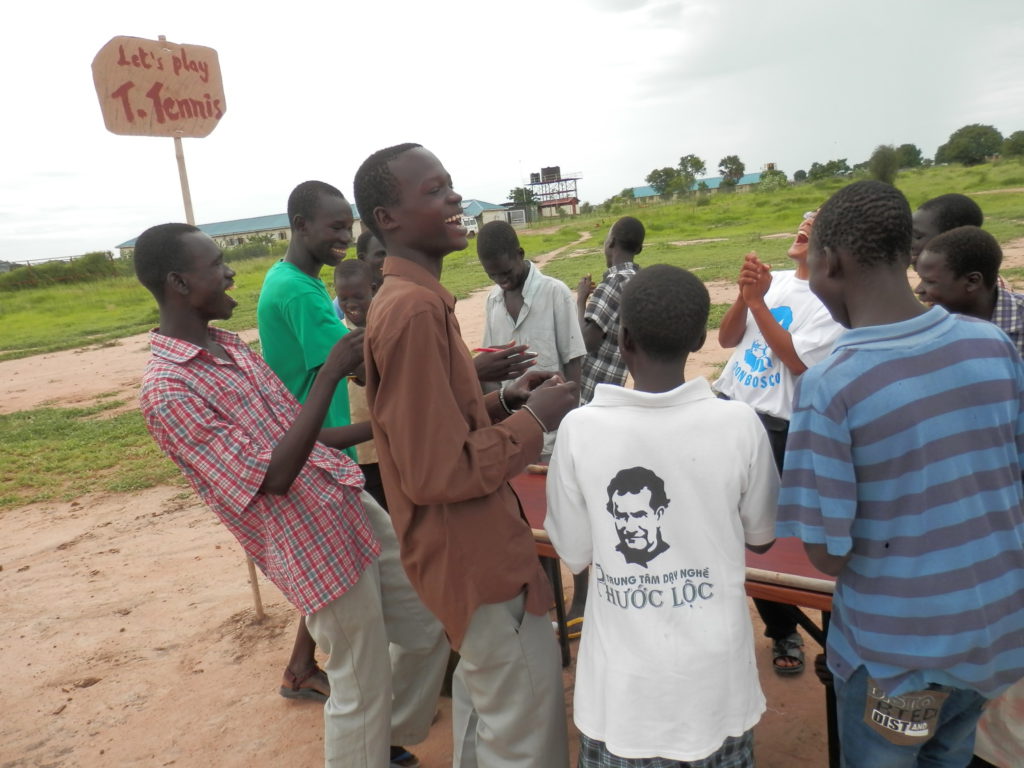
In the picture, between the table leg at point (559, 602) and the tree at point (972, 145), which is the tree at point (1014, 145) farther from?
the table leg at point (559, 602)

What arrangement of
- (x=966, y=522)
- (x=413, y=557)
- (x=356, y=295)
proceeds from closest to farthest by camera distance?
(x=966, y=522)
(x=413, y=557)
(x=356, y=295)

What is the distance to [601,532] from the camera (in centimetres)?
167

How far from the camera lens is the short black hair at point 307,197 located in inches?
112

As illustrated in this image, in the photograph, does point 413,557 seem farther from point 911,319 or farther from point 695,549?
point 911,319

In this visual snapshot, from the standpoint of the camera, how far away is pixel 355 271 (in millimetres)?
3514

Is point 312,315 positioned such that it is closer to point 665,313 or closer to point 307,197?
point 307,197

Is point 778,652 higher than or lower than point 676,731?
lower

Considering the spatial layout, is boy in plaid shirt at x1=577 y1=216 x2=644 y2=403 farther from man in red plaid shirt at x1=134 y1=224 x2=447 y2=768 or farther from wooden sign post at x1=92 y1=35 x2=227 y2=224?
wooden sign post at x1=92 y1=35 x2=227 y2=224

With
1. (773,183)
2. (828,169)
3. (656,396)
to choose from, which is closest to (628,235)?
(656,396)

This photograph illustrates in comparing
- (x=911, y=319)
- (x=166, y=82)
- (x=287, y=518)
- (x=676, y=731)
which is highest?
(x=166, y=82)

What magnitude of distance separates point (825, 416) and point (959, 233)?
1.26 meters

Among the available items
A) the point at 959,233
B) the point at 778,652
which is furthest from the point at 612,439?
the point at 778,652

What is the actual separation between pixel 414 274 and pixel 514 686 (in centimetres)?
104

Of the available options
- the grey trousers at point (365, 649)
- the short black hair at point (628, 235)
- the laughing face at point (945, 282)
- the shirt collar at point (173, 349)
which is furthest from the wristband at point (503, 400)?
the short black hair at point (628, 235)
